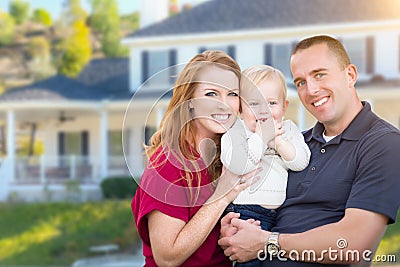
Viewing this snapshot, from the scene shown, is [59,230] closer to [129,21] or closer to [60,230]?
[60,230]

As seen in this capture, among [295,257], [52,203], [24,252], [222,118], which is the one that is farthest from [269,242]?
[52,203]

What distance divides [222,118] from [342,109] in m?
0.47

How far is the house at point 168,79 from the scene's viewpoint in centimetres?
1650

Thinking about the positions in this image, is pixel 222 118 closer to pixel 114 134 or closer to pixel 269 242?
pixel 269 242

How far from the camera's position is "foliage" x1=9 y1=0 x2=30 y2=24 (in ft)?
137

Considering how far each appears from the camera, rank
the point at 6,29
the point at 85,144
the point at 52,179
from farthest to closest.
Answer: the point at 6,29 → the point at 85,144 → the point at 52,179

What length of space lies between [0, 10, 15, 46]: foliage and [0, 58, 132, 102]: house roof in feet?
58.0

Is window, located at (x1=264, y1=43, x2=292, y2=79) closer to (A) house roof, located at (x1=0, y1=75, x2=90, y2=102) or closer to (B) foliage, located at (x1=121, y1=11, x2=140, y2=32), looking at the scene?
(A) house roof, located at (x1=0, y1=75, x2=90, y2=102)

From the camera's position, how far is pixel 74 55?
2978cm

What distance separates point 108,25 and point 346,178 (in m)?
35.2

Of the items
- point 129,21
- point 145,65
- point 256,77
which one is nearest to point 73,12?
point 129,21

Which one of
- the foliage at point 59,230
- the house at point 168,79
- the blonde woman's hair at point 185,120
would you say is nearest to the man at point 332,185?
the blonde woman's hair at point 185,120

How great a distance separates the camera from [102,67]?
22.6 m

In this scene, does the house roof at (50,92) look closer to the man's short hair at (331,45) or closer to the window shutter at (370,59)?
the window shutter at (370,59)
